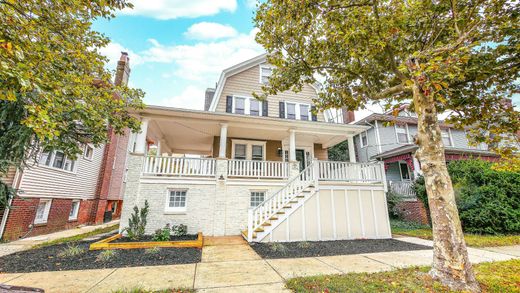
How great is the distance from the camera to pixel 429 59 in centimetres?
436

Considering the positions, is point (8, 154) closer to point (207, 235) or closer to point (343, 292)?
point (207, 235)

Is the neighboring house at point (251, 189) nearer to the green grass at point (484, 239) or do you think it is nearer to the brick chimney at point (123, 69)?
the green grass at point (484, 239)

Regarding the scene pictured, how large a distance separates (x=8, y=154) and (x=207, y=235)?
642 cm

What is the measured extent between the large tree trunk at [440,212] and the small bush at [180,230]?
25.3 ft

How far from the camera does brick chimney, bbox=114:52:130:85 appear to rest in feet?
44.3

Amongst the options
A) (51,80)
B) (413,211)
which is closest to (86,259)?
(51,80)

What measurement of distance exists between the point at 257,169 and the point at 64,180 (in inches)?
372

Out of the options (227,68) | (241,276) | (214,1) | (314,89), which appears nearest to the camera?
(241,276)

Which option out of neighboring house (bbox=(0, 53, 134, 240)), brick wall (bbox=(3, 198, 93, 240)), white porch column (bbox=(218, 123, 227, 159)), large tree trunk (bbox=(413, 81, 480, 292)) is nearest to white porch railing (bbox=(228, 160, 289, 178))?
white porch column (bbox=(218, 123, 227, 159))

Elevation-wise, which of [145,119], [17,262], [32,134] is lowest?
[17,262]

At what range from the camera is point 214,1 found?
6469 mm

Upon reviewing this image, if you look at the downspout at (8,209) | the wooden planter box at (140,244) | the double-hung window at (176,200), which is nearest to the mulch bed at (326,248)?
the wooden planter box at (140,244)

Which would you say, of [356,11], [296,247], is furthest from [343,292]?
[356,11]

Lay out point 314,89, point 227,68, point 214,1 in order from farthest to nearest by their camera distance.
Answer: point 314,89 < point 227,68 < point 214,1
